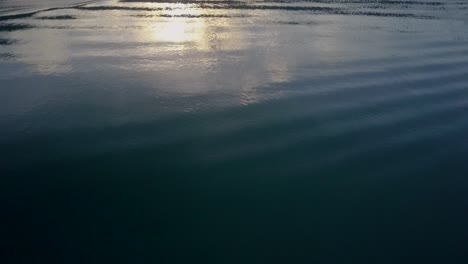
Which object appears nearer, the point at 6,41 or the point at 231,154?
the point at 231,154

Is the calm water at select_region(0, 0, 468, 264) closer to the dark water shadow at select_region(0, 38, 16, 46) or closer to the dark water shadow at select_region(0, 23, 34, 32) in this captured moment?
the dark water shadow at select_region(0, 38, 16, 46)

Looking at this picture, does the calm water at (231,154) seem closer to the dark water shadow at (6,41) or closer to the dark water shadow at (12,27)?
the dark water shadow at (6,41)

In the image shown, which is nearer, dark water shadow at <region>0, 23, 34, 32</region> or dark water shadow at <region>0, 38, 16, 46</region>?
dark water shadow at <region>0, 38, 16, 46</region>

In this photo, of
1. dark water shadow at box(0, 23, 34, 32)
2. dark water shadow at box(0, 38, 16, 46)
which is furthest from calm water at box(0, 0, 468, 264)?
dark water shadow at box(0, 23, 34, 32)

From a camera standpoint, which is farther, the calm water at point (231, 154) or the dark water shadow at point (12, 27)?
the dark water shadow at point (12, 27)

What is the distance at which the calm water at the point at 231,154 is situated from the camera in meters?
8.73

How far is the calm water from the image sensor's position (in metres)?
8.73

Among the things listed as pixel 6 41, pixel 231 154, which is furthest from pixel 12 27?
pixel 231 154

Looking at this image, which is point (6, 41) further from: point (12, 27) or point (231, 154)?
point (231, 154)

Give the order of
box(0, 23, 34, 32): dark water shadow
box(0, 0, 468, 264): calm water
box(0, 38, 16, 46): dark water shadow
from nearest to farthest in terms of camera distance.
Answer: box(0, 0, 468, 264): calm water < box(0, 38, 16, 46): dark water shadow < box(0, 23, 34, 32): dark water shadow

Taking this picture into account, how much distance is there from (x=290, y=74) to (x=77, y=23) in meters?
20.4

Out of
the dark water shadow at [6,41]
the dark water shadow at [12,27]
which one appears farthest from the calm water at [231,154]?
the dark water shadow at [12,27]

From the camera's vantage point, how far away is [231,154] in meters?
11.6

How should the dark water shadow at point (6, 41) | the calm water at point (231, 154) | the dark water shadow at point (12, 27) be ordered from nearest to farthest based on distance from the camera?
the calm water at point (231, 154)
the dark water shadow at point (6, 41)
the dark water shadow at point (12, 27)
